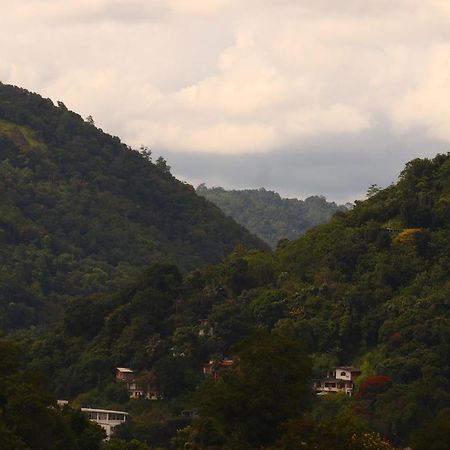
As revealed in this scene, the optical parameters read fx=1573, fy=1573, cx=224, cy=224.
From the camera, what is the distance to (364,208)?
10212 cm

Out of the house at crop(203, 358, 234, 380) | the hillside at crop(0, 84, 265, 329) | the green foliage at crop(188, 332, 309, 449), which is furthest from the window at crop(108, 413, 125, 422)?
the hillside at crop(0, 84, 265, 329)

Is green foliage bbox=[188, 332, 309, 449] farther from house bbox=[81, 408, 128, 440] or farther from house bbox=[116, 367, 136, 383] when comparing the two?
house bbox=[116, 367, 136, 383]

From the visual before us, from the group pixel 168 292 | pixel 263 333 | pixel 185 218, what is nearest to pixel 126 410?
pixel 168 292

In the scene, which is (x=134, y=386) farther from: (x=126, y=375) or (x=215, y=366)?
(x=215, y=366)

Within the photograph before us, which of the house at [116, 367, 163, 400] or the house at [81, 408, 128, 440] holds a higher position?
the house at [116, 367, 163, 400]

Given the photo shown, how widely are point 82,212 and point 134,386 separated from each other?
73.2 m

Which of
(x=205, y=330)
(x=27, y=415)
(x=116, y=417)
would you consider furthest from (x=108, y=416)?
(x=27, y=415)

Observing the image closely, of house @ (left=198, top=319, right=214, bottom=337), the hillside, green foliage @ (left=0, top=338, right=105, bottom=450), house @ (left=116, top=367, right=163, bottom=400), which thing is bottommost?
green foliage @ (left=0, top=338, right=105, bottom=450)

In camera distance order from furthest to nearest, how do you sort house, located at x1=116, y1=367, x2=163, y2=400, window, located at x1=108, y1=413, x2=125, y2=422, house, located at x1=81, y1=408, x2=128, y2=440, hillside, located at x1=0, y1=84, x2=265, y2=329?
hillside, located at x1=0, y1=84, x2=265, y2=329, house, located at x1=116, y1=367, x2=163, y2=400, window, located at x1=108, y1=413, x2=125, y2=422, house, located at x1=81, y1=408, x2=128, y2=440

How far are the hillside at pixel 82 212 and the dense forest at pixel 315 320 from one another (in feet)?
140

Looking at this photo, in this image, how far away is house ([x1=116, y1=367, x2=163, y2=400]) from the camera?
8781 centimetres

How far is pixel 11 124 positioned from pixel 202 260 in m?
29.1

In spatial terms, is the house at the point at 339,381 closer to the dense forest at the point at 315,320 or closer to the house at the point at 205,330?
the dense forest at the point at 315,320

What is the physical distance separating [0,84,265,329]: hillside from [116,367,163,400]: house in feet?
163
